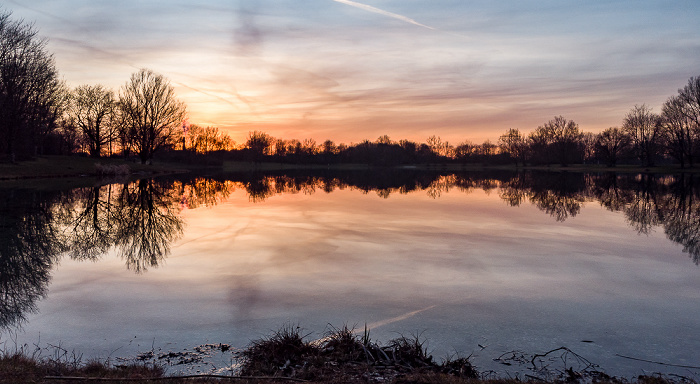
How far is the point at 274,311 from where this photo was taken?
7.18 meters

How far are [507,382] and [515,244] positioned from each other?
894 cm

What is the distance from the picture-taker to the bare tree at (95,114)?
240 feet

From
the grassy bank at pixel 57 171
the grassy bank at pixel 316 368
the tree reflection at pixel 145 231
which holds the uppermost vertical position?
the grassy bank at pixel 57 171

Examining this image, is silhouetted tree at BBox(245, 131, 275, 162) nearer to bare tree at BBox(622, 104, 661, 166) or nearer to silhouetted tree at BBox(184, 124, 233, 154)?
silhouetted tree at BBox(184, 124, 233, 154)

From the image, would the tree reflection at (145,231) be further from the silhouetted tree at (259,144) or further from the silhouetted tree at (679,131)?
the silhouetted tree at (259,144)

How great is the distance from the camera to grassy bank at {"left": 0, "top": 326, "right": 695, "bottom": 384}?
468 centimetres

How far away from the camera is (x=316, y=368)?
16.7ft

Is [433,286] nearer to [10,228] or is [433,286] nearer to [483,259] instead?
[483,259]

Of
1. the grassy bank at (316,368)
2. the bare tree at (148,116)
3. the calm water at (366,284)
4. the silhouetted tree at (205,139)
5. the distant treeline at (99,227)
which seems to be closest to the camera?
the grassy bank at (316,368)

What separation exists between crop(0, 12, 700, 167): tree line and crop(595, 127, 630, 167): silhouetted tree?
237 mm

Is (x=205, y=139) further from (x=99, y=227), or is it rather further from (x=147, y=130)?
(x=99, y=227)

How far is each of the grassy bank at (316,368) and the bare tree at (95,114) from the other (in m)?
79.8

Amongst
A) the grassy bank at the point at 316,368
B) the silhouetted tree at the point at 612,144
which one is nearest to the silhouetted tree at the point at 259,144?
the silhouetted tree at the point at 612,144

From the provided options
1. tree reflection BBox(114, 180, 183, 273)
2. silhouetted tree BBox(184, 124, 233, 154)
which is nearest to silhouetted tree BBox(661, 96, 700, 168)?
tree reflection BBox(114, 180, 183, 273)
